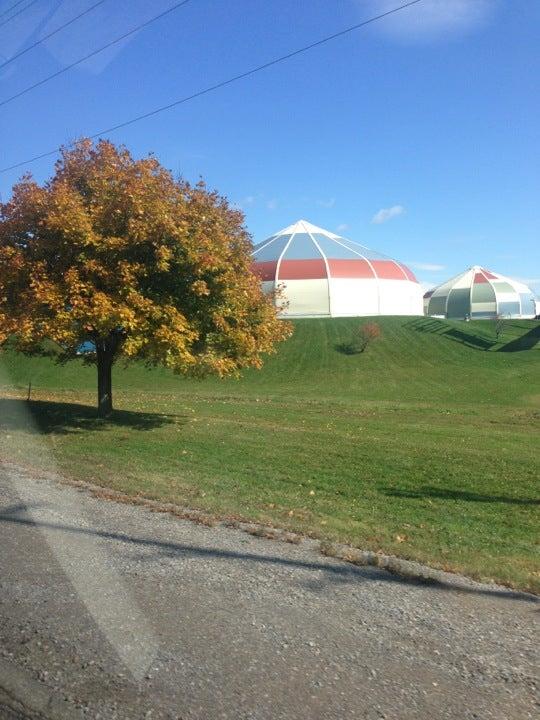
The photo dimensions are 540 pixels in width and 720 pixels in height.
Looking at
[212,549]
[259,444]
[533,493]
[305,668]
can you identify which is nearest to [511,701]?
[305,668]

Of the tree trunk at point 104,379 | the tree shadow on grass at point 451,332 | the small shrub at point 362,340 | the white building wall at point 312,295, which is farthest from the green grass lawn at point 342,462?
the white building wall at point 312,295

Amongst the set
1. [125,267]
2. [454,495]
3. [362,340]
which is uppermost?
[125,267]

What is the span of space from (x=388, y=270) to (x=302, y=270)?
37.4ft

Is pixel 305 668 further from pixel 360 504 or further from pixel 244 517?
pixel 360 504

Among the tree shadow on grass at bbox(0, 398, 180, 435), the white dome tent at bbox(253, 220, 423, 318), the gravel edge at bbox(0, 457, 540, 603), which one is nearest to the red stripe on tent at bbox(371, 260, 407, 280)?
the white dome tent at bbox(253, 220, 423, 318)

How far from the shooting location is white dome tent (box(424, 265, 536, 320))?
99.5 m

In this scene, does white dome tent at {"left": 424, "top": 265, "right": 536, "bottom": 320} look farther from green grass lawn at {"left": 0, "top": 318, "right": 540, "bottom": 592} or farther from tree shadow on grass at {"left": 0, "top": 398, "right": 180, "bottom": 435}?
tree shadow on grass at {"left": 0, "top": 398, "right": 180, "bottom": 435}

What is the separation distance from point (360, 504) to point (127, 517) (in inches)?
133

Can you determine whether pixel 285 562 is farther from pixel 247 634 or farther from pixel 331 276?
pixel 331 276

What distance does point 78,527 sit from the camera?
23.9 feet

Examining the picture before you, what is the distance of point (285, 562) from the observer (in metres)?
6.37

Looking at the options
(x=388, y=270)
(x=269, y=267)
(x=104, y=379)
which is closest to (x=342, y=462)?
(x=104, y=379)

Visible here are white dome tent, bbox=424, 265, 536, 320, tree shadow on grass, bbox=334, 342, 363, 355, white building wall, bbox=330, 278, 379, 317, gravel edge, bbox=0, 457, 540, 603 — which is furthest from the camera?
white dome tent, bbox=424, 265, 536, 320

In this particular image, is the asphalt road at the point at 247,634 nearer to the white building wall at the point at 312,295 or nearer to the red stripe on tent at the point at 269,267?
the red stripe on tent at the point at 269,267
